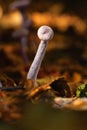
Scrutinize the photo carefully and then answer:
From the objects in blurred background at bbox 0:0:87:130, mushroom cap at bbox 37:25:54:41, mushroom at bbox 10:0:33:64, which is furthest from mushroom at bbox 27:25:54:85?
mushroom at bbox 10:0:33:64

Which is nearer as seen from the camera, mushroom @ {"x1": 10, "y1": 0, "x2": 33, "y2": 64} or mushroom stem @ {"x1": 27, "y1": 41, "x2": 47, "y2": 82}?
mushroom stem @ {"x1": 27, "y1": 41, "x2": 47, "y2": 82}

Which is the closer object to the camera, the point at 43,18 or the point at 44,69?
the point at 44,69

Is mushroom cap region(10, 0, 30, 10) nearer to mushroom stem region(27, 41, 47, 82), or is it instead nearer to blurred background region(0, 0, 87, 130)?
blurred background region(0, 0, 87, 130)

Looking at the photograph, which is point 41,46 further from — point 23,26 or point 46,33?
point 23,26

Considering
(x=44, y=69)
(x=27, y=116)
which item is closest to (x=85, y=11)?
(x=44, y=69)

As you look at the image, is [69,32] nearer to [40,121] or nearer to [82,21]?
[82,21]

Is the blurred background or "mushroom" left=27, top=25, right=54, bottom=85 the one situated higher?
the blurred background

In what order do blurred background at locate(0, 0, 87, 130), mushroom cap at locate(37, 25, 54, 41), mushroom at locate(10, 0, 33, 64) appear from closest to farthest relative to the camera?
mushroom cap at locate(37, 25, 54, 41)
blurred background at locate(0, 0, 87, 130)
mushroom at locate(10, 0, 33, 64)

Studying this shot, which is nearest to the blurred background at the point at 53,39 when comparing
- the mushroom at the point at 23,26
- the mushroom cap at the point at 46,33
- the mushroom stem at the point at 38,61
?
the mushroom at the point at 23,26

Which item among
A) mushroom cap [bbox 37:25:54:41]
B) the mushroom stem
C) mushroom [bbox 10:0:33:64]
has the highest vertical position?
mushroom [bbox 10:0:33:64]
